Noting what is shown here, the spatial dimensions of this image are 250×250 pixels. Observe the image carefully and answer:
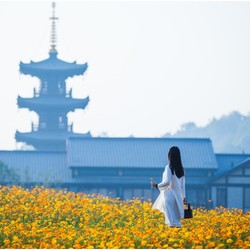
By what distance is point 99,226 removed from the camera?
16.1 m

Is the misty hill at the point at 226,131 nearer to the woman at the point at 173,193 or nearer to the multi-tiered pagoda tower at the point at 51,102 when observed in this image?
the multi-tiered pagoda tower at the point at 51,102

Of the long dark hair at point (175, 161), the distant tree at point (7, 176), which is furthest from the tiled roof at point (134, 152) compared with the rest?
the long dark hair at point (175, 161)

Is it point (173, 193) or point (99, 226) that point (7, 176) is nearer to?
point (99, 226)

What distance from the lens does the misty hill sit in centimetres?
13750

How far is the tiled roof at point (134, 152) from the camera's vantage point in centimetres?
4603

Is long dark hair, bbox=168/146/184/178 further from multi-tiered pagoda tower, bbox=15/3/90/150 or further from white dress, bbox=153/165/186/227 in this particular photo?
multi-tiered pagoda tower, bbox=15/3/90/150

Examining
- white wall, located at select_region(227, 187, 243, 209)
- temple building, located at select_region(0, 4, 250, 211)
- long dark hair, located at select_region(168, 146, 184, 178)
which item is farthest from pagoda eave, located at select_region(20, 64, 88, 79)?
long dark hair, located at select_region(168, 146, 184, 178)

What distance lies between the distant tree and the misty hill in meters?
89.0

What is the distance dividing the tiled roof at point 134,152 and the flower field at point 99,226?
81.6ft

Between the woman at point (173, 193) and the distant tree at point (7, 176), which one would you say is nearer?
the woman at point (173, 193)

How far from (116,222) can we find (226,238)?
8.60ft

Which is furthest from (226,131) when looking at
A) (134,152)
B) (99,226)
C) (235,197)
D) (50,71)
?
(99,226)

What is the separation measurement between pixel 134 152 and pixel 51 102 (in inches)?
568

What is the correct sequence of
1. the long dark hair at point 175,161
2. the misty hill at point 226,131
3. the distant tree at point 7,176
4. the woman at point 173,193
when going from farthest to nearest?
the misty hill at point 226,131 < the distant tree at point 7,176 < the woman at point 173,193 < the long dark hair at point 175,161
